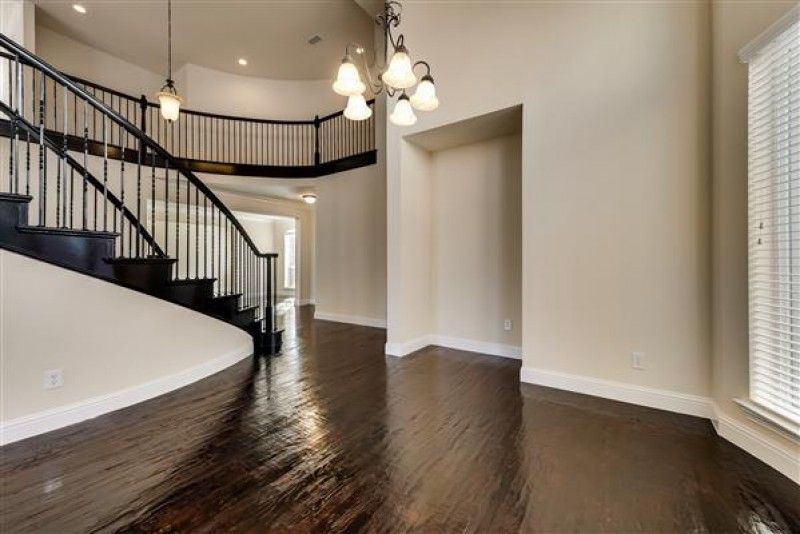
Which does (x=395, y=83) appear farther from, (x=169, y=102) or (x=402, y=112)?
(x=169, y=102)

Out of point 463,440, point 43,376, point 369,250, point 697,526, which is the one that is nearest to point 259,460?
point 463,440

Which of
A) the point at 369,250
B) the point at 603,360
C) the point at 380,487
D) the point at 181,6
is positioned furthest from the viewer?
the point at 369,250

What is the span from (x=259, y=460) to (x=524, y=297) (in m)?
2.65

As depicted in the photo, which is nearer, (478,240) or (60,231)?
(60,231)

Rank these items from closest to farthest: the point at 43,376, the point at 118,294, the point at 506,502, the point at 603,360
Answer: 1. the point at 506,502
2. the point at 43,376
3. the point at 118,294
4. the point at 603,360

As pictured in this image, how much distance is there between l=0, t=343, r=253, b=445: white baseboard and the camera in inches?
90.6

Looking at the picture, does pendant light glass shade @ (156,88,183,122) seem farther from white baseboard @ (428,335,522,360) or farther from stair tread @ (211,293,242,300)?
white baseboard @ (428,335,522,360)

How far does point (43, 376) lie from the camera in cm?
241

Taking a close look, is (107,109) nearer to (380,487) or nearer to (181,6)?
(380,487)

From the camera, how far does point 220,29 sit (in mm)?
6027

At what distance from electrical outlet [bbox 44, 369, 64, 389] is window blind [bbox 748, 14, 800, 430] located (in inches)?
188

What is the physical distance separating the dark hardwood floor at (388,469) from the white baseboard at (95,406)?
0.11 metres

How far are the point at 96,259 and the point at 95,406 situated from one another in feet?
3.91

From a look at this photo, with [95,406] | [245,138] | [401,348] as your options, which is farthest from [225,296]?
[245,138]
